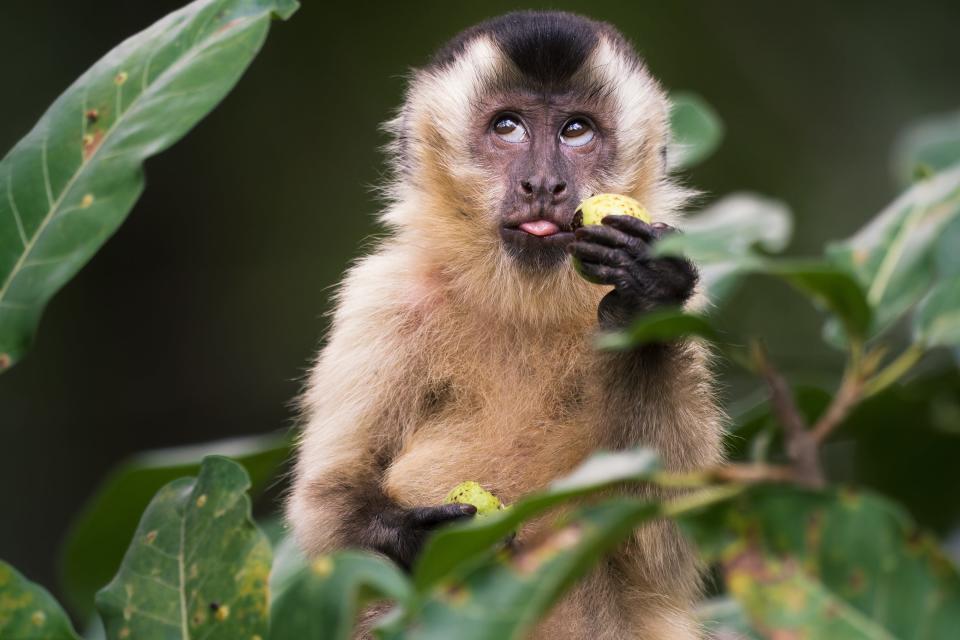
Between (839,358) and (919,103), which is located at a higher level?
(919,103)

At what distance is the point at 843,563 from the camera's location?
1.78 metres

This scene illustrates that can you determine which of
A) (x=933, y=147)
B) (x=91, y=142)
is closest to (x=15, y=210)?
(x=91, y=142)

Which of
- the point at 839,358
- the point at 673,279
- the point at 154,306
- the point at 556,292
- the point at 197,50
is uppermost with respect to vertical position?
the point at 197,50

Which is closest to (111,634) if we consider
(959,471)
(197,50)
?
(197,50)

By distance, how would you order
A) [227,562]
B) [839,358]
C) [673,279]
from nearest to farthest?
[227,562] → [673,279] → [839,358]

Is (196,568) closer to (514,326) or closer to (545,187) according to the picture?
(514,326)

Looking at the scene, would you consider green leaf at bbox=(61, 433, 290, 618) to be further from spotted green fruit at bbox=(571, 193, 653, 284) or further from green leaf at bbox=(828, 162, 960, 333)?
green leaf at bbox=(828, 162, 960, 333)

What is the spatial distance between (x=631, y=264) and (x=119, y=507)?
79.9 inches

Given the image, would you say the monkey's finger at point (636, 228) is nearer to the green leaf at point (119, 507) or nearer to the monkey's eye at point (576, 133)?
the monkey's eye at point (576, 133)

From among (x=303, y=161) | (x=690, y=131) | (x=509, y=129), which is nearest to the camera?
(x=509, y=129)

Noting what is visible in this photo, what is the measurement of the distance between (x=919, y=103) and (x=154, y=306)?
6.51 meters

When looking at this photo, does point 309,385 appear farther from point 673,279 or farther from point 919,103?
point 919,103

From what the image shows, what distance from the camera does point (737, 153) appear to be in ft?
33.8

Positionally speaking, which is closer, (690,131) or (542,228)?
(542,228)
